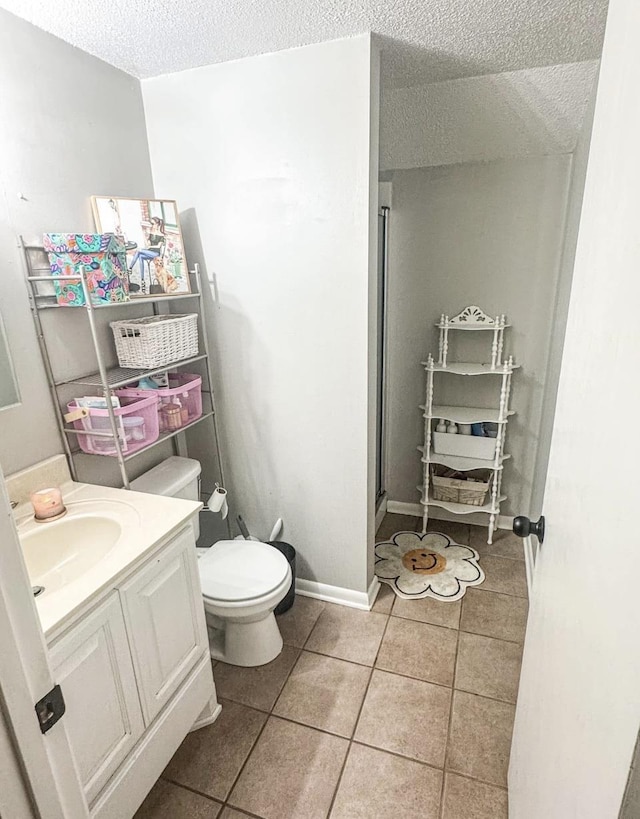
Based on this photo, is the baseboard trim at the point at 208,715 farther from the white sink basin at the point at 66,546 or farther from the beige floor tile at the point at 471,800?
the beige floor tile at the point at 471,800

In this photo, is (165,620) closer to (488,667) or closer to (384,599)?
(384,599)

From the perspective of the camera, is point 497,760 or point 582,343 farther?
point 497,760

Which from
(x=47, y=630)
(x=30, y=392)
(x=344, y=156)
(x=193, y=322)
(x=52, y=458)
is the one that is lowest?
(x=47, y=630)

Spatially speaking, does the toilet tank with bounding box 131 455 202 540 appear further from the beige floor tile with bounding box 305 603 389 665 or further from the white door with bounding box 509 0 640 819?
the white door with bounding box 509 0 640 819

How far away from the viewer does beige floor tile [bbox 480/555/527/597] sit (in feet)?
7.47

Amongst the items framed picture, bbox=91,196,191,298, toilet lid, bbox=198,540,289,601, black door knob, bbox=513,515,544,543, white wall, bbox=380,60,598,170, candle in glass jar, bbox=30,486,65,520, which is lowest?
toilet lid, bbox=198,540,289,601

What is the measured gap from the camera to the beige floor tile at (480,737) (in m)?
1.46

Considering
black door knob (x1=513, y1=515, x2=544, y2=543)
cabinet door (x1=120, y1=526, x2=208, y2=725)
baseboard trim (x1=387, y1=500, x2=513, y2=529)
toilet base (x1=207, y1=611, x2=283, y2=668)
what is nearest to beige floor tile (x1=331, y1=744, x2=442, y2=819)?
toilet base (x1=207, y1=611, x2=283, y2=668)

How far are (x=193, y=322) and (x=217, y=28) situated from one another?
1.00 meters

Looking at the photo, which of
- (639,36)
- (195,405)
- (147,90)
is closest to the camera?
(639,36)

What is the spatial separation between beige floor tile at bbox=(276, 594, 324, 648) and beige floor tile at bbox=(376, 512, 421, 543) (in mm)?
643

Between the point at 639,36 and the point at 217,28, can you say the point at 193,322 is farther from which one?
the point at 639,36

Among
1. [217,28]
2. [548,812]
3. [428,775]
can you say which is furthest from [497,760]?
[217,28]

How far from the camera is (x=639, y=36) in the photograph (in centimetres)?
57
